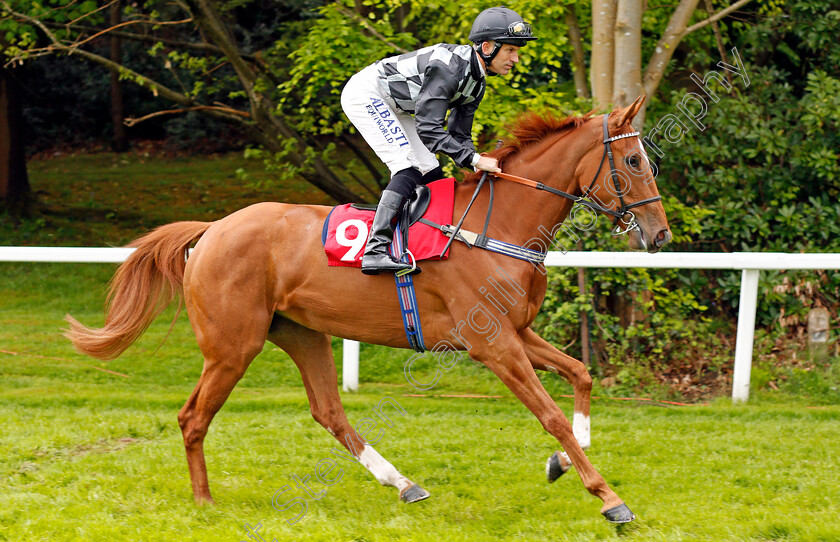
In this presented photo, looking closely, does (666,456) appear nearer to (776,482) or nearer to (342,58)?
(776,482)

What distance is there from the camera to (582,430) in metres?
4.33

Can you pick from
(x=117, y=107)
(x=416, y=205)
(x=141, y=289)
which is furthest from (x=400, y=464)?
(x=117, y=107)

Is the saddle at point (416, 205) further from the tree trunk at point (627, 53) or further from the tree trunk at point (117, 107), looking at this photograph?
the tree trunk at point (117, 107)

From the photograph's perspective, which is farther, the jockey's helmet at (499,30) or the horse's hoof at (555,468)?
the horse's hoof at (555,468)

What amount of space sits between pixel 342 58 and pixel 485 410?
3.59 m

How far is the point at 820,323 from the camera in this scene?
6945 millimetres

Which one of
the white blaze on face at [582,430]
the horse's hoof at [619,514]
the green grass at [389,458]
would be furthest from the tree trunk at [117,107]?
the horse's hoof at [619,514]

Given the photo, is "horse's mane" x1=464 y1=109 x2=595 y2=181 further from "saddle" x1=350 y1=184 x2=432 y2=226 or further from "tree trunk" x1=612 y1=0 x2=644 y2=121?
"tree trunk" x1=612 y1=0 x2=644 y2=121

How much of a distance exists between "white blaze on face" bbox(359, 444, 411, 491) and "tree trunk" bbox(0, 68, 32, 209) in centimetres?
1011

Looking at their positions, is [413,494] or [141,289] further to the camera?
[141,289]

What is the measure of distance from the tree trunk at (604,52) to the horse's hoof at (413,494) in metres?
3.86

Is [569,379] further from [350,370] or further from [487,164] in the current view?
[350,370]

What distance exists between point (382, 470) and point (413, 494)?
0.22 m

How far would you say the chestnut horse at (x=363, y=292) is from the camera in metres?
4.03
